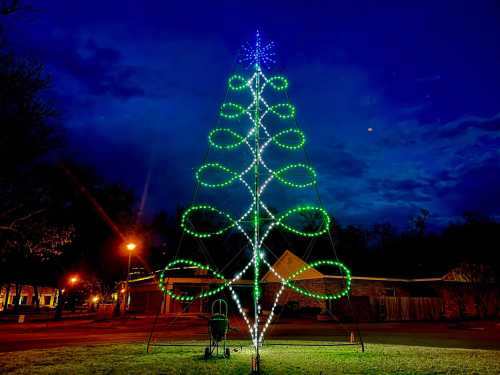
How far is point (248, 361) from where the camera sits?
7902 millimetres

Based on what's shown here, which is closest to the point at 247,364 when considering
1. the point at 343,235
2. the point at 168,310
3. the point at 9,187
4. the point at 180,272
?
the point at 9,187

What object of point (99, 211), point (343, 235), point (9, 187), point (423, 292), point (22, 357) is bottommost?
point (22, 357)

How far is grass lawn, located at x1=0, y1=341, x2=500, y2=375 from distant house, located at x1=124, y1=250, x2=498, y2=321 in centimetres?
1497

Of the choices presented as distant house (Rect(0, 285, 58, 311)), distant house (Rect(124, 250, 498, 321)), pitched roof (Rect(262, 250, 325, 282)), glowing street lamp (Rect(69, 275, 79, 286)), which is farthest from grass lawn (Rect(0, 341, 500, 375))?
distant house (Rect(0, 285, 58, 311))

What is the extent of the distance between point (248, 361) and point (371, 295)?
22095 millimetres

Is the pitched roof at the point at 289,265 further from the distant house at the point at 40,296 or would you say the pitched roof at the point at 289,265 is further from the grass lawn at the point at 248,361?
the distant house at the point at 40,296

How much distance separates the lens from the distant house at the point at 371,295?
2578 cm

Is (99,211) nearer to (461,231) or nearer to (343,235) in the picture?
(461,231)

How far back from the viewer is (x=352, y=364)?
7.64 m

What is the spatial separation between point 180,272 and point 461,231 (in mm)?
23345

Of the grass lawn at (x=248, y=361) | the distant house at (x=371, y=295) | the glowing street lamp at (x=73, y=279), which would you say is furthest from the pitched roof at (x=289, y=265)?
the grass lawn at (x=248, y=361)

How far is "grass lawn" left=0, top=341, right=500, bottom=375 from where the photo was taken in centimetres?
695

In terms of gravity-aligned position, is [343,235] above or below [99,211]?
above

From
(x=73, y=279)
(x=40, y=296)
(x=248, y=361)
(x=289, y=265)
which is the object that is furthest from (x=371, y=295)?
(x=40, y=296)
